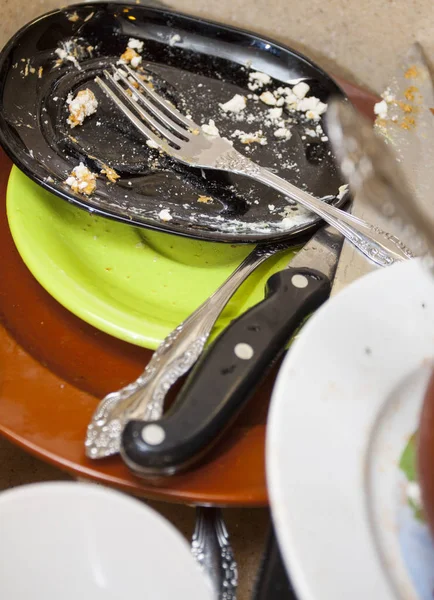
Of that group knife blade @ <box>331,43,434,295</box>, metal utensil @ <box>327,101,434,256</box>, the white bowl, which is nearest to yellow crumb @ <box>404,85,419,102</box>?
knife blade @ <box>331,43,434,295</box>

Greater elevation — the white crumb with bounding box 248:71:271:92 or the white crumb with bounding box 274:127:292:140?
the white crumb with bounding box 248:71:271:92

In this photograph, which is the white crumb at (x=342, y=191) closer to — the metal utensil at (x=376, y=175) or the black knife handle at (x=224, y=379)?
the black knife handle at (x=224, y=379)

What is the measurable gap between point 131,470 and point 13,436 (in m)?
0.11

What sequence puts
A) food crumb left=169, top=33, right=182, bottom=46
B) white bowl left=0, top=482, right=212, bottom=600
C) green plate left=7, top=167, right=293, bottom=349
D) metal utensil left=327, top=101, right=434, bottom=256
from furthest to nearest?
food crumb left=169, top=33, right=182, bottom=46 → green plate left=7, top=167, right=293, bottom=349 → white bowl left=0, top=482, right=212, bottom=600 → metal utensil left=327, top=101, right=434, bottom=256

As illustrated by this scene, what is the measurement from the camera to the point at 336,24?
0.84m

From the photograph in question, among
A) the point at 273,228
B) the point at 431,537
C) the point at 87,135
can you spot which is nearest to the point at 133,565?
the point at 431,537

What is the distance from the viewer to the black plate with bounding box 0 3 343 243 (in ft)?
2.03

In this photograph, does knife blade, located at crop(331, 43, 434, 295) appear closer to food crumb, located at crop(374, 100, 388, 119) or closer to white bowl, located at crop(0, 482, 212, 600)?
food crumb, located at crop(374, 100, 388, 119)

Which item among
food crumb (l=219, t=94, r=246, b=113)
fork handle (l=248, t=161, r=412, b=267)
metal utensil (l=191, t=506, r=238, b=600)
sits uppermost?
food crumb (l=219, t=94, r=246, b=113)

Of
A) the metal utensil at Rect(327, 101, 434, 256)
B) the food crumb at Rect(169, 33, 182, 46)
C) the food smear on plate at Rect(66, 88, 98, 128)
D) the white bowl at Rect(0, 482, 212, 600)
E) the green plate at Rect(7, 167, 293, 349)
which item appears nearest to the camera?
the metal utensil at Rect(327, 101, 434, 256)

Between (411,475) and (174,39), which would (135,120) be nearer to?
(174,39)

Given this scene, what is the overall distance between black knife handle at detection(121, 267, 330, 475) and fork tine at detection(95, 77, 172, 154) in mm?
235

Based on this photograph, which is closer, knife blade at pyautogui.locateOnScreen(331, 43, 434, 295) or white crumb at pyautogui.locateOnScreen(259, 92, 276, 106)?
knife blade at pyautogui.locateOnScreen(331, 43, 434, 295)

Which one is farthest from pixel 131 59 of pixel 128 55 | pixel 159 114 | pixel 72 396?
pixel 72 396
